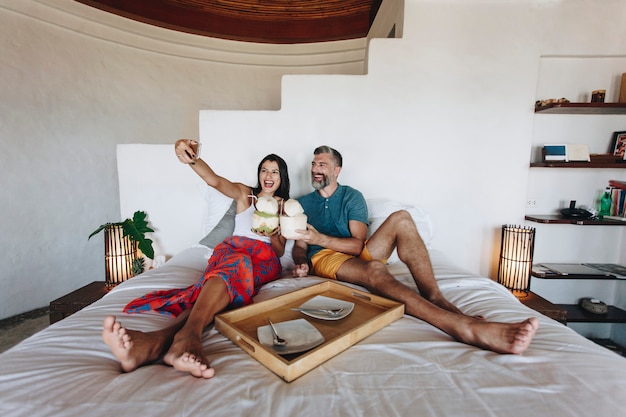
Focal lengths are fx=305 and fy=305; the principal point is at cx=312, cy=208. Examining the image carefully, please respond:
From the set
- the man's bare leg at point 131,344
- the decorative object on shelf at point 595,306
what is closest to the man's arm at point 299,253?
the man's bare leg at point 131,344

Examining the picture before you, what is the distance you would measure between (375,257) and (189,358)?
1.09 m

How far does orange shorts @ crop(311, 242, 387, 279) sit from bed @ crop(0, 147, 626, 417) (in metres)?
0.57

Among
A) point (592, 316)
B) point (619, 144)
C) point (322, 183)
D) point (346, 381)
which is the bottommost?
point (592, 316)

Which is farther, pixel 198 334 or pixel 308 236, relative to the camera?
pixel 308 236

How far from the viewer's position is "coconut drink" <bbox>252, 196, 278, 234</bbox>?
4.59 feet

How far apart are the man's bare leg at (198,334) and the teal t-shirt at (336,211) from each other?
29.4 inches

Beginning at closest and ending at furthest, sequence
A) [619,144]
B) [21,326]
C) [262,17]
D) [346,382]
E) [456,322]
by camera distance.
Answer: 1. [346,382]
2. [456,322]
3. [619,144]
4. [21,326]
5. [262,17]

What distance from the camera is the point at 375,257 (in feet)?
5.42

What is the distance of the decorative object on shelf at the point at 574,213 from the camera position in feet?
7.41

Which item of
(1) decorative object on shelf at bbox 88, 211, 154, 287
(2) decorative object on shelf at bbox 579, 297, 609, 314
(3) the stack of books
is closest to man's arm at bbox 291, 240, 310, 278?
(1) decorative object on shelf at bbox 88, 211, 154, 287

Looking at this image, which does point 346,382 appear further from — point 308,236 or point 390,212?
point 390,212

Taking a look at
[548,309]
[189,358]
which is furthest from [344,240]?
[548,309]

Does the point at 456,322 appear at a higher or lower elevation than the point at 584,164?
lower

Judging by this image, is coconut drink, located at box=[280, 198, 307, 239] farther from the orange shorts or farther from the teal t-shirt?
the teal t-shirt
